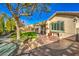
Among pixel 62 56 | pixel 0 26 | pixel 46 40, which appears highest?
pixel 0 26

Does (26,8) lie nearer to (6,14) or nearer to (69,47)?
(6,14)

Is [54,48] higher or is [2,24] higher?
[2,24]

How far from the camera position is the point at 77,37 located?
239 cm

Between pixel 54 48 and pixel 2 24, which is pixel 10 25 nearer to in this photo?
pixel 2 24

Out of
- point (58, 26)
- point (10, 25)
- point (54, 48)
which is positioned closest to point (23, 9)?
point (10, 25)

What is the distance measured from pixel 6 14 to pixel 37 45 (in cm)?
51

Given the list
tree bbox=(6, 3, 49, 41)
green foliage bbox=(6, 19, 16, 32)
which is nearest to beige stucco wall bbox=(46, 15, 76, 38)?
tree bbox=(6, 3, 49, 41)

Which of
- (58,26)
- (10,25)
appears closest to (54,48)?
(58,26)

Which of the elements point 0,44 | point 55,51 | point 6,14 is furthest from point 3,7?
point 55,51

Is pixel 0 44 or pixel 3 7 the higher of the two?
pixel 3 7

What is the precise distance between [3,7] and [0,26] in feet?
0.74

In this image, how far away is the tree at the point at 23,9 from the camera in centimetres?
238

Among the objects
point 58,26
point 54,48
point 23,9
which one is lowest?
point 54,48

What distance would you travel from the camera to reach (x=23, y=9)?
7.93 feet
